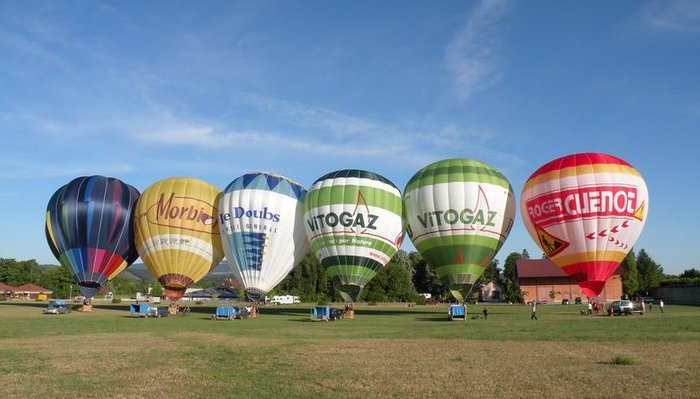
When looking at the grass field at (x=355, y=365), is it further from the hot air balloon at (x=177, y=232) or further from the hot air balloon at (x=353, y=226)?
the hot air balloon at (x=177, y=232)

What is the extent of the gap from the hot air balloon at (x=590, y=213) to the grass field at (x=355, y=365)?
33.5 ft

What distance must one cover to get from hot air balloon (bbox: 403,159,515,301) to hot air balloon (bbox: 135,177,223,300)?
50.6 ft

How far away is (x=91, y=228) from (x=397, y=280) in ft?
163

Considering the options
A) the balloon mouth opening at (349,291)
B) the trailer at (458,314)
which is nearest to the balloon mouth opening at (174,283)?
the balloon mouth opening at (349,291)

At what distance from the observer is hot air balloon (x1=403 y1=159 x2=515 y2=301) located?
36.4 metres

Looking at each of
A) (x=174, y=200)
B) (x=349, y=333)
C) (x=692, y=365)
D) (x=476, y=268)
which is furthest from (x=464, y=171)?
(x=692, y=365)

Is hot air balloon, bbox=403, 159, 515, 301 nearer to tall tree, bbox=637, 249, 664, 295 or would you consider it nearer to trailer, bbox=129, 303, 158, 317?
trailer, bbox=129, 303, 158, 317

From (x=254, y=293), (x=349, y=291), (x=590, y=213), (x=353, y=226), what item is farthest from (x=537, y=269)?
(x=254, y=293)

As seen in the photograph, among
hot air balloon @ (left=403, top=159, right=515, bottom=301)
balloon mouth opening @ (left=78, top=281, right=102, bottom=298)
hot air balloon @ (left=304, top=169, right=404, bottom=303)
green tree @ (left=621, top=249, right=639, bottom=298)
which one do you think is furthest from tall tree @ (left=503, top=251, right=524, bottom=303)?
balloon mouth opening @ (left=78, top=281, right=102, bottom=298)

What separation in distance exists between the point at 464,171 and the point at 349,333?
15780mm

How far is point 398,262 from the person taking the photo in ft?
309

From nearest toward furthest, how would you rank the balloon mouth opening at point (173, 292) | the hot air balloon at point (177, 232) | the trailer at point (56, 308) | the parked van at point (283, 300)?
the hot air balloon at point (177, 232) < the balloon mouth opening at point (173, 292) < the trailer at point (56, 308) < the parked van at point (283, 300)

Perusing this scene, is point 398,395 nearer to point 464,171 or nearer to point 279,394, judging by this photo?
point 279,394

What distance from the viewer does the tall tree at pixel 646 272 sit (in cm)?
10762
